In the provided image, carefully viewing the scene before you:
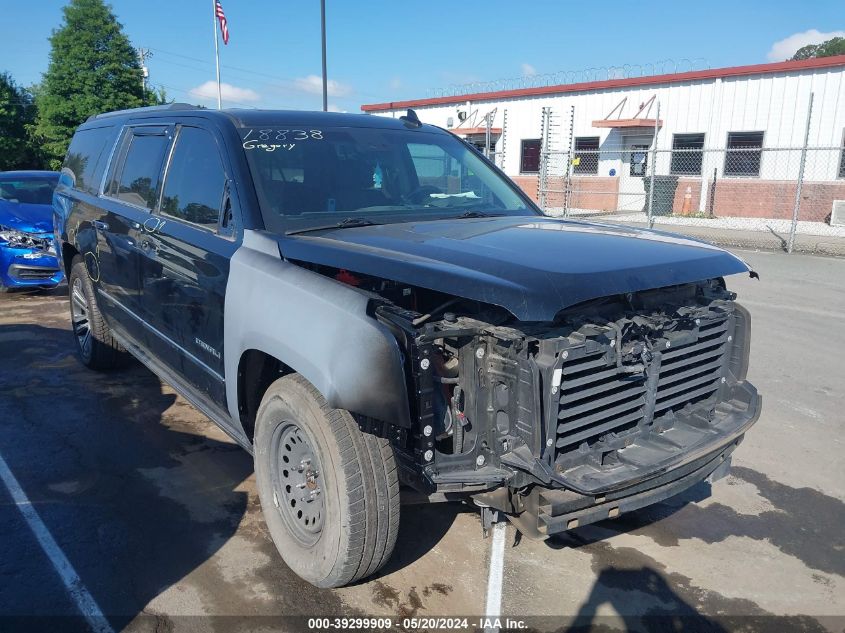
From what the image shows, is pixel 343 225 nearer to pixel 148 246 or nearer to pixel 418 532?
pixel 148 246

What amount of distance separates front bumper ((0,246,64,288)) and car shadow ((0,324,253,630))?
3.37m

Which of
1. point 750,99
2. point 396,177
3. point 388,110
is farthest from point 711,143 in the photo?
point 396,177

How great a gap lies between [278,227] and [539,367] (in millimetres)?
1577

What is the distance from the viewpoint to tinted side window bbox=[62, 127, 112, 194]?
541 centimetres

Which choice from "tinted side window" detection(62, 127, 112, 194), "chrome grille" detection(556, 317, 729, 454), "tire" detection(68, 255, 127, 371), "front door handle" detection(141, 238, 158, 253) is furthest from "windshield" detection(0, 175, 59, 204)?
"chrome grille" detection(556, 317, 729, 454)

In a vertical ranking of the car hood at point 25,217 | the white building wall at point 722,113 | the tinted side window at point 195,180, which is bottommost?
the car hood at point 25,217

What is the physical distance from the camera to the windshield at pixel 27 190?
31.7 ft

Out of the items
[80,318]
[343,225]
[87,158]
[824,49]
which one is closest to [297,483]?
[343,225]

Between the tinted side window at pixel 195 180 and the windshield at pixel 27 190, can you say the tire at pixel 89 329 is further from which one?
the windshield at pixel 27 190

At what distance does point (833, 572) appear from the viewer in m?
3.26

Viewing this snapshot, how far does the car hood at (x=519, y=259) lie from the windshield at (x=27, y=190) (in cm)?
828

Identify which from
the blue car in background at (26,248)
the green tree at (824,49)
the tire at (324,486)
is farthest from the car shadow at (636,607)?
the green tree at (824,49)

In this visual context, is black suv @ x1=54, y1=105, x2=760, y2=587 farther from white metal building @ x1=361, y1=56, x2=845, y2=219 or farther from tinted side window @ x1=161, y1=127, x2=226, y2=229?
white metal building @ x1=361, y1=56, x2=845, y2=219

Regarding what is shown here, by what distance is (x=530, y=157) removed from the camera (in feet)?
84.1
